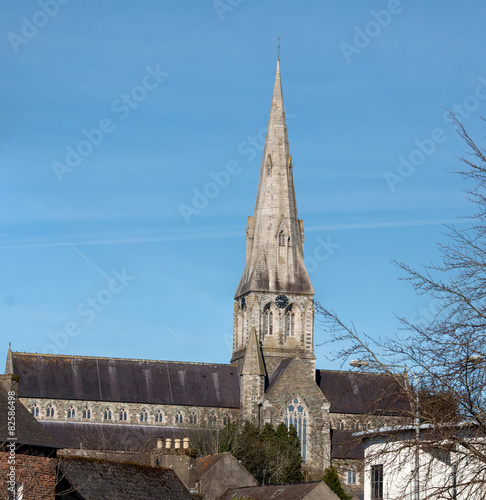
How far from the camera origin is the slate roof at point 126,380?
7794 centimetres

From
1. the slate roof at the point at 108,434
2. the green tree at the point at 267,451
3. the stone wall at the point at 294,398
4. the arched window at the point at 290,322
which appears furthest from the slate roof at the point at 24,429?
the arched window at the point at 290,322

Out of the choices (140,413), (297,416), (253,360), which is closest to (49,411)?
(140,413)

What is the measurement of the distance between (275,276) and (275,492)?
151ft

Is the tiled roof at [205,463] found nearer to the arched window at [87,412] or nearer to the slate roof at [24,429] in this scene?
the slate roof at [24,429]

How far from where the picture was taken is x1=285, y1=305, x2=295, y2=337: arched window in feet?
266

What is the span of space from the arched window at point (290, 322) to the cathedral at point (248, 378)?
8cm

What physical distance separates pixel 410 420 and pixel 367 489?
17067 mm

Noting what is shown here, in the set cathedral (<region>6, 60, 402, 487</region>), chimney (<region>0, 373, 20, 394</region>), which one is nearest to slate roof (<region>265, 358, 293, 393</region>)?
cathedral (<region>6, 60, 402, 487</region>)

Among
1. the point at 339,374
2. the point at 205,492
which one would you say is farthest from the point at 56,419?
the point at 205,492

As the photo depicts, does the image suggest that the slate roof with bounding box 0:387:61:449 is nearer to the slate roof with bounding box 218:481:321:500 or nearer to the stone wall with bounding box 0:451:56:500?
the stone wall with bounding box 0:451:56:500

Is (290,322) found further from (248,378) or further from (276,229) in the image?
(276,229)

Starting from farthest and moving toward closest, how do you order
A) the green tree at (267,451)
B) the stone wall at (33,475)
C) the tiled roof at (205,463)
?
the green tree at (267,451) < the tiled roof at (205,463) < the stone wall at (33,475)

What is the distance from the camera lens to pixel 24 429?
2492 centimetres

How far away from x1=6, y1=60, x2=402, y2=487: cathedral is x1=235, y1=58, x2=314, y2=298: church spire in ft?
0.27
